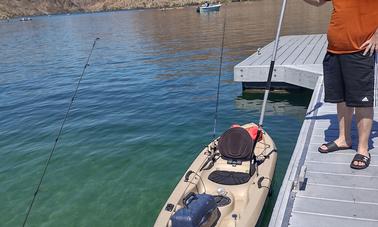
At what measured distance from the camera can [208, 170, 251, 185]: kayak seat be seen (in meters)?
5.72

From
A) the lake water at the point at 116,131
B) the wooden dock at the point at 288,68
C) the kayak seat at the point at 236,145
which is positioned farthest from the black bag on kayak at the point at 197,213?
the wooden dock at the point at 288,68

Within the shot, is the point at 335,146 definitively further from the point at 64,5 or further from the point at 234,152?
the point at 64,5

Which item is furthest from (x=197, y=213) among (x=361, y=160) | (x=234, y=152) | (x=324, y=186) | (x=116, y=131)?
(x=116, y=131)

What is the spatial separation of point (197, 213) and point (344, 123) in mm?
2620

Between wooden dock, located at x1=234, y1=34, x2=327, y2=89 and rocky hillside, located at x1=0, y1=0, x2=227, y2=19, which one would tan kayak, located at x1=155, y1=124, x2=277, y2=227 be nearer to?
wooden dock, located at x1=234, y1=34, x2=327, y2=89

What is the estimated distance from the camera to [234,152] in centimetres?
602

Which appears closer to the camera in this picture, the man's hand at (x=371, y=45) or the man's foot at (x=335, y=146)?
the man's hand at (x=371, y=45)

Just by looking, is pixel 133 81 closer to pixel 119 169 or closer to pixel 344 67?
pixel 119 169

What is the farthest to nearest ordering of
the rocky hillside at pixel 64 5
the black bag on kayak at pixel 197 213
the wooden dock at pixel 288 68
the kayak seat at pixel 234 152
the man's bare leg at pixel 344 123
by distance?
1. the rocky hillside at pixel 64 5
2. the wooden dock at pixel 288 68
3. the kayak seat at pixel 234 152
4. the man's bare leg at pixel 344 123
5. the black bag on kayak at pixel 197 213

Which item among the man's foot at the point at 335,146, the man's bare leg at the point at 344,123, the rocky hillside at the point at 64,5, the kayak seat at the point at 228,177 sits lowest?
the rocky hillside at the point at 64,5

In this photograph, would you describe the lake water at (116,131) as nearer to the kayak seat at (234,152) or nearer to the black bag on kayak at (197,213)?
the kayak seat at (234,152)

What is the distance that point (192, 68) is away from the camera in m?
18.4

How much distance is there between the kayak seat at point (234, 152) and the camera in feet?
19.2

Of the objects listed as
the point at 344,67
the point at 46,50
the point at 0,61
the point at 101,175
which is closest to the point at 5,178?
the point at 101,175
